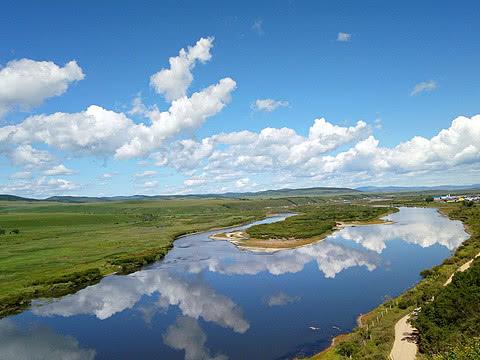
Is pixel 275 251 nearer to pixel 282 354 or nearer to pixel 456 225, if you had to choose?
pixel 282 354

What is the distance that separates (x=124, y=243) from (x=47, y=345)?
247ft

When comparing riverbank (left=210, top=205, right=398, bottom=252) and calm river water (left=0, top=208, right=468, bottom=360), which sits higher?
riverbank (left=210, top=205, right=398, bottom=252)

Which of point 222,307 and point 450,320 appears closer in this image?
point 450,320

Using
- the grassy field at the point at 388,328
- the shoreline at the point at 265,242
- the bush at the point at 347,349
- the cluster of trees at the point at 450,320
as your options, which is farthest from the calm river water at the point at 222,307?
the cluster of trees at the point at 450,320

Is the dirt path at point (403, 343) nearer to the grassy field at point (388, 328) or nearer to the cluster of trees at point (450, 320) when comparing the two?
the grassy field at point (388, 328)

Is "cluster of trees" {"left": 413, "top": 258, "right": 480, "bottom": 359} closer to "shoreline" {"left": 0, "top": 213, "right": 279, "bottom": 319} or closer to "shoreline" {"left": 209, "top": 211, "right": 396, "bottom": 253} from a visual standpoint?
"shoreline" {"left": 0, "top": 213, "right": 279, "bottom": 319}

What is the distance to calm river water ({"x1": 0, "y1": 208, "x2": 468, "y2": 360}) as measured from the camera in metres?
43.9

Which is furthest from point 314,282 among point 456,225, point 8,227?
point 8,227

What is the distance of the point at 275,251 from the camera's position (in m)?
103

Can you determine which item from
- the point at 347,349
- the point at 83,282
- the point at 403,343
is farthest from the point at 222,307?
the point at 83,282

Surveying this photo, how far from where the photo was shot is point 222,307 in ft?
189

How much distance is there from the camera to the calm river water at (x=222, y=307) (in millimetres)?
43906

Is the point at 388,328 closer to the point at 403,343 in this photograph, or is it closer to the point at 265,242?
the point at 403,343

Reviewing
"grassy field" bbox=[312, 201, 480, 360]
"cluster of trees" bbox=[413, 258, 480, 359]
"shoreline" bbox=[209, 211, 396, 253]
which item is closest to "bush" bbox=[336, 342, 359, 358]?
"grassy field" bbox=[312, 201, 480, 360]
